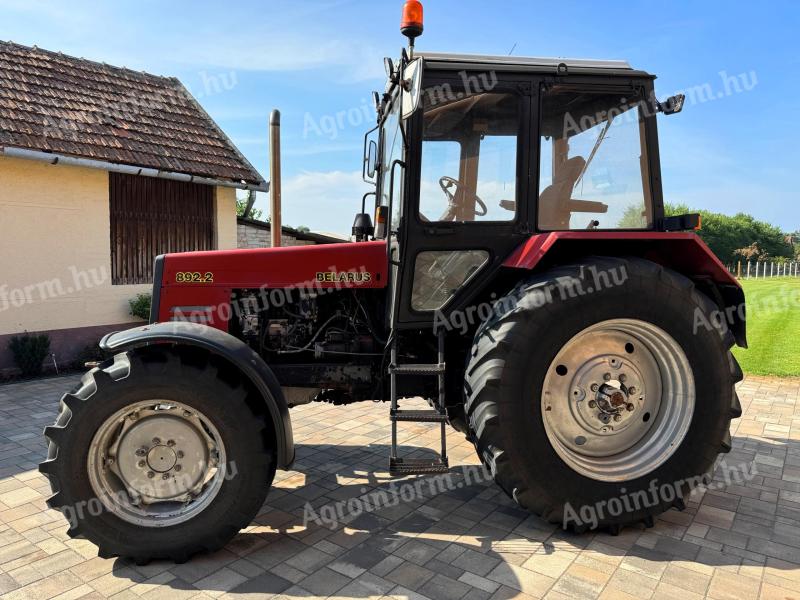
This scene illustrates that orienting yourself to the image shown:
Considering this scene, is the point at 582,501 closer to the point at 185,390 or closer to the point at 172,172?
the point at 185,390

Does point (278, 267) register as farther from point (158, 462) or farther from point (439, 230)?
point (158, 462)

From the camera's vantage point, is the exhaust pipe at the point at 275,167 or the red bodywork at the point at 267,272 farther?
the exhaust pipe at the point at 275,167

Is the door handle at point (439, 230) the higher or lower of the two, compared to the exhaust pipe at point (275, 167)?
lower

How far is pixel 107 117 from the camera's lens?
7.91 meters

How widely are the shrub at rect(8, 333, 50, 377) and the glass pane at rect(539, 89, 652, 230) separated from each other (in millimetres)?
6415

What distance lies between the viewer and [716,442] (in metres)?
2.98

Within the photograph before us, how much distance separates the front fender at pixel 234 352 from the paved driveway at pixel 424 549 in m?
0.53

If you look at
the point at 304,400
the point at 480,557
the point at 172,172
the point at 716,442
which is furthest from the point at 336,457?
the point at 172,172

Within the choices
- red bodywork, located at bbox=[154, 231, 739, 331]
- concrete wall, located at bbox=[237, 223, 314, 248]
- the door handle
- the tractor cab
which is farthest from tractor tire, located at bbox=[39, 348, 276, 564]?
concrete wall, located at bbox=[237, 223, 314, 248]

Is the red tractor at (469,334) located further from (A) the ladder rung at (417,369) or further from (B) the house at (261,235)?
(B) the house at (261,235)

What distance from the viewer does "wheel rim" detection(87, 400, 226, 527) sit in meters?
2.71

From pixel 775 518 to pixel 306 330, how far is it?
2.89 metres

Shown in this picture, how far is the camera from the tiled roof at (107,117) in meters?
7.02

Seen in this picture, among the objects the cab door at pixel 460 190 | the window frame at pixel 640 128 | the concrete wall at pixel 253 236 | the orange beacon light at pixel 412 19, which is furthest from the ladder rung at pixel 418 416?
the concrete wall at pixel 253 236
